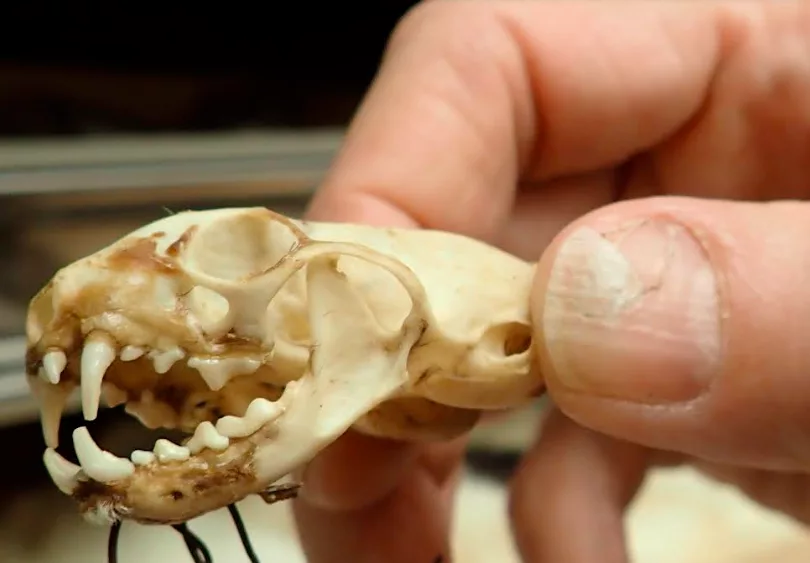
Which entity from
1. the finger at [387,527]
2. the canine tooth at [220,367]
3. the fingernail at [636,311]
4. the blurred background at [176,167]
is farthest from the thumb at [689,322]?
the blurred background at [176,167]

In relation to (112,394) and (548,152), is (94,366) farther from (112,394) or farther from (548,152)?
(548,152)

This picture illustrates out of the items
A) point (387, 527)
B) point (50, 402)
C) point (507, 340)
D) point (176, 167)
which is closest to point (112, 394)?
point (50, 402)

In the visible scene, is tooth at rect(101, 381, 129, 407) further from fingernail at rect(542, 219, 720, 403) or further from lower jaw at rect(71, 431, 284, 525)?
fingernail at rect(542, 219, 720, 403)

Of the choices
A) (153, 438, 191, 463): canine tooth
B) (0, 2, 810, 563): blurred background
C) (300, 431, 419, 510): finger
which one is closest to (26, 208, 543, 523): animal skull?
(153, 438, 191, 463): canine tooth

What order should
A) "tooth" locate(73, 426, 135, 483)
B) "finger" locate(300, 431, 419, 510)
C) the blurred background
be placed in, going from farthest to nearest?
the blurred background < "finger" locate(300, 431, 419, 510) < "tooth" locate(73, 426, 135, 483)

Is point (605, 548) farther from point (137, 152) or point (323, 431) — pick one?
point (137, 152)

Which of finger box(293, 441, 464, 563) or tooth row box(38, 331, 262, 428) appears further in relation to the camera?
finger box(293, 441, 464, 563)

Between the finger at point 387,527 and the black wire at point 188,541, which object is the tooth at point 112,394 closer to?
the black wire at point 188,541
